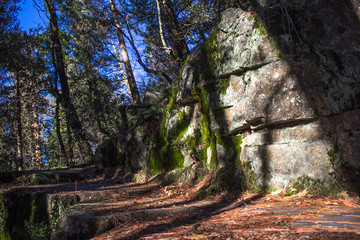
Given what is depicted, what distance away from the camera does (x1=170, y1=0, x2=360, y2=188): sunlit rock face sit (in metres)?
3.94

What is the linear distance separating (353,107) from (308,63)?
39.5 inches

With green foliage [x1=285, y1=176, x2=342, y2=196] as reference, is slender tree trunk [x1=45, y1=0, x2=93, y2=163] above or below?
above

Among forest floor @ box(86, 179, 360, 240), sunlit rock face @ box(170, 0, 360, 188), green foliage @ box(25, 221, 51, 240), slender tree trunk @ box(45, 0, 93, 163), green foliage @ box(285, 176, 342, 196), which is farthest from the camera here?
slender tree trunk @ box(45, 0, 93, 163)

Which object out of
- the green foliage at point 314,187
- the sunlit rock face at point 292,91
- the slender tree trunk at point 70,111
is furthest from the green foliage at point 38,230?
the slender tree trunk at point 70,111

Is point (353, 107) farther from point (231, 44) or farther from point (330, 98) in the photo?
point (231, 44)

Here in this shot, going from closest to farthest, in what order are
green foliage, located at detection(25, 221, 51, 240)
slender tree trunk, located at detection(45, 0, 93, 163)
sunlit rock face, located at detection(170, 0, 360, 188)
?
1. sunlit rock face, located at detection(170, 0, 360, 188)
2. green foliage, located at detection(25, 221, 51, 240)
3. slender tree trunk, located at detection(45, 0, 93, 163)

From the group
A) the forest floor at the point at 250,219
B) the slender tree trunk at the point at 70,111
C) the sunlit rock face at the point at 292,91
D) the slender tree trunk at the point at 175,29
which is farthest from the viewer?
the slender tree trunk at the point at 70,111

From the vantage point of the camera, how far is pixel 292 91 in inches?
168

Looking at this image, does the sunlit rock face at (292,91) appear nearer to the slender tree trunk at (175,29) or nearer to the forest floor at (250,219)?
the forest floor at (250,219)

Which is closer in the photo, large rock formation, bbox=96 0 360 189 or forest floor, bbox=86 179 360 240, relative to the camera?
forest floor, bbox=86 179 360 240

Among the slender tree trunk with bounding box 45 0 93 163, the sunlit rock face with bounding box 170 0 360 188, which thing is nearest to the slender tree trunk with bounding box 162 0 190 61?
the sunlit rock face with bounding box 170 0 360 188

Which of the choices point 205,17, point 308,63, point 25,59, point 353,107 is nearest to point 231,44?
point 308,63

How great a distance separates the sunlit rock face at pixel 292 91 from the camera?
12.9ft

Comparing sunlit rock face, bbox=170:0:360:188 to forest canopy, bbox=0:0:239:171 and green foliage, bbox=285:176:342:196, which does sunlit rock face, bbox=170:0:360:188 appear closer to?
green foliage, bbox=285:176:342:196
